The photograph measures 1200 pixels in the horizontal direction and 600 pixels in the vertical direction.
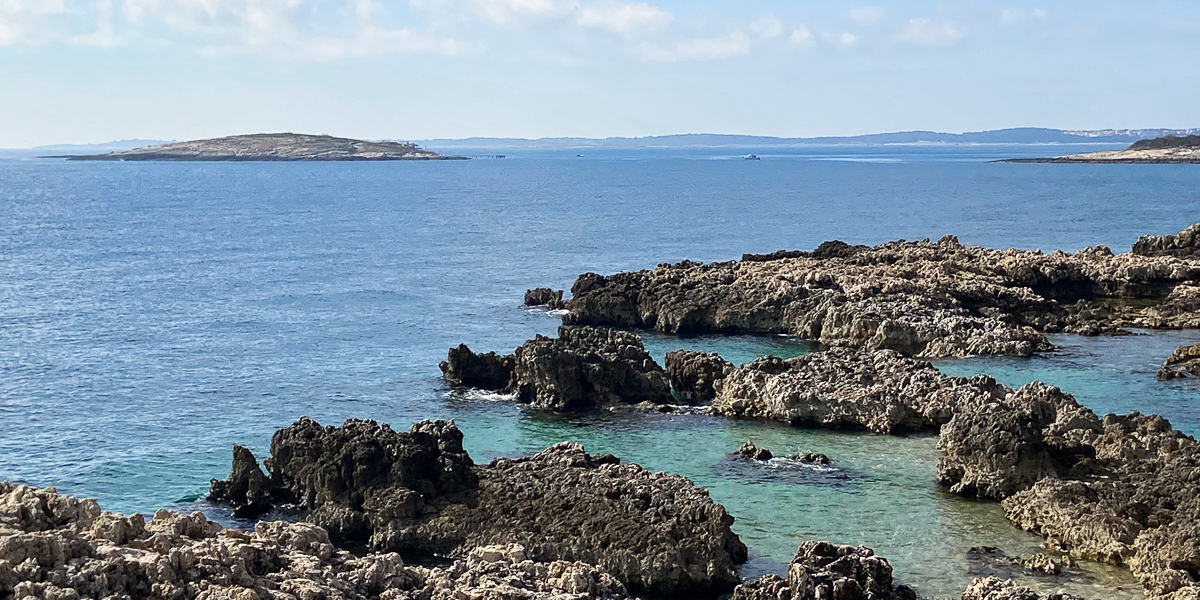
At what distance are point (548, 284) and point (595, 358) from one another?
3079 cm

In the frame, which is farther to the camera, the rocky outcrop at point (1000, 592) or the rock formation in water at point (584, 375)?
the rock formation in water at point (584, 375)

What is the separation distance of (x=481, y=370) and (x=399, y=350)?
27.2ft

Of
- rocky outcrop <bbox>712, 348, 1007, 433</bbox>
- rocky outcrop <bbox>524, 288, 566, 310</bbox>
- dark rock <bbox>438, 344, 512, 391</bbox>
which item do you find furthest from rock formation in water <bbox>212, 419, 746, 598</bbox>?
rocky outcrop <bbox>524, 288, 566, 310</bbox>

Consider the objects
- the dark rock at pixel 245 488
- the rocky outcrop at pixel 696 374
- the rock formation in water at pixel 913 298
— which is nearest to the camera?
the dark rock at pixel 245 488

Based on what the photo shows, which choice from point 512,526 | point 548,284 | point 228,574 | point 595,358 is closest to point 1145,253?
point 548,284

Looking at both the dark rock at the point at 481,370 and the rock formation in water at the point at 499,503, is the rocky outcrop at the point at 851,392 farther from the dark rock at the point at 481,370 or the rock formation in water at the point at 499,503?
the rock formation in water at the point at 499,503

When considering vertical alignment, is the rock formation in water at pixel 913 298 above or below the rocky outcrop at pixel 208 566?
below

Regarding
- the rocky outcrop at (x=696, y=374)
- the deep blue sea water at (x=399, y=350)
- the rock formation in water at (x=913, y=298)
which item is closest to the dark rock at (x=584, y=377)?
the rocky outcrop at (x=696, y=374)

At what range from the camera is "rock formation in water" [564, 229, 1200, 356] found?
A: 4491 cm

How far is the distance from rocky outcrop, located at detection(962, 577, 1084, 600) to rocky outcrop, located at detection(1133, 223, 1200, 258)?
157ft

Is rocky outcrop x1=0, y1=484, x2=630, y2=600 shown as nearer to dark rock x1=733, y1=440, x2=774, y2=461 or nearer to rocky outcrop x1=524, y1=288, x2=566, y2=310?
dark rock x1=733, y1=440, x2=774, y2=461

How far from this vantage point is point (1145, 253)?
211ft

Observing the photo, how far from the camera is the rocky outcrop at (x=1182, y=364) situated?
39.3m

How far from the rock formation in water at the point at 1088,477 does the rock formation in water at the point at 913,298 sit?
13076 millimetres
